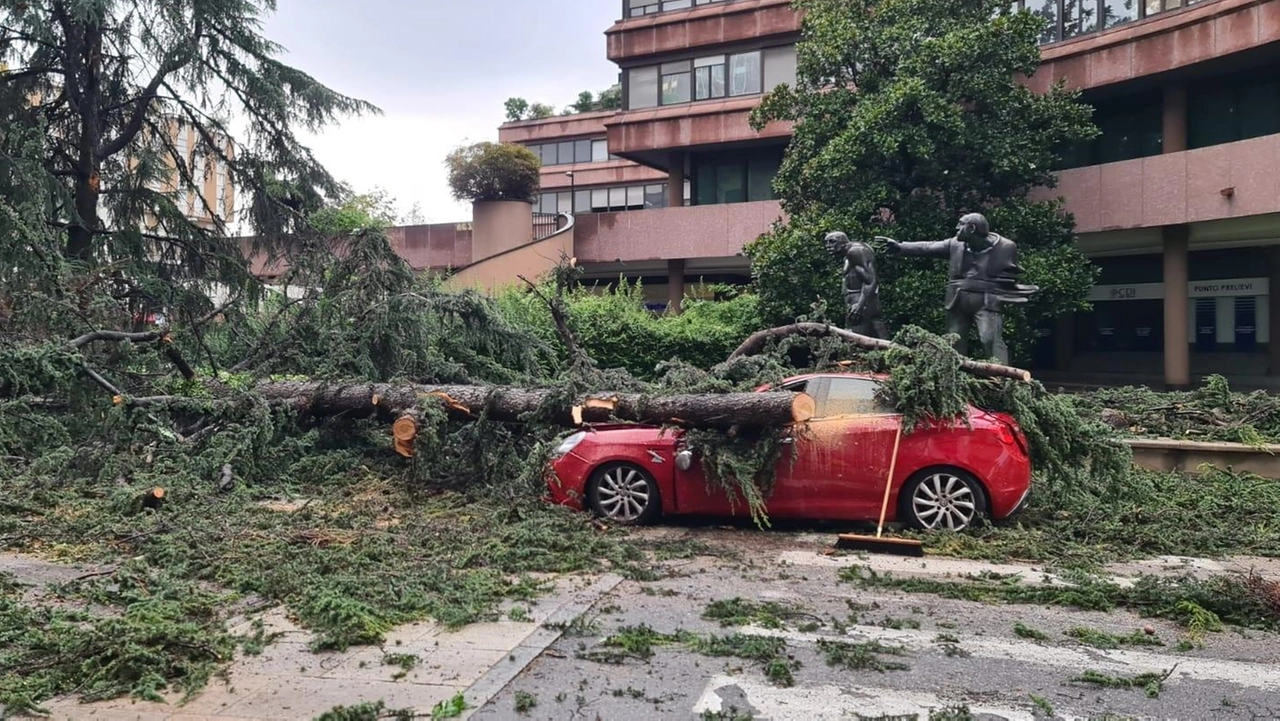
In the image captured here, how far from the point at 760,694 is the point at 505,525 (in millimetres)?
3751

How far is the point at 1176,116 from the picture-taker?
2011cm

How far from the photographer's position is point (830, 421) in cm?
779

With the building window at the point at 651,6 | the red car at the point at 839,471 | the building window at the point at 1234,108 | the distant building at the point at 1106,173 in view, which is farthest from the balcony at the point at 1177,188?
the red car at the point at 839,471

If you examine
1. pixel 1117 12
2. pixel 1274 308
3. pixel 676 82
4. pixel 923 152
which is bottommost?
pixel 1274 308

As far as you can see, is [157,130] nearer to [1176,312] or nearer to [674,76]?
[674,76]

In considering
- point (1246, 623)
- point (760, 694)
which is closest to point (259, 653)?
point (760, 694)

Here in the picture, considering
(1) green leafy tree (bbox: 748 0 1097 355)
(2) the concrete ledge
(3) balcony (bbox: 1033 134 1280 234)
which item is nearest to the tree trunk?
(2) the concrete ledge

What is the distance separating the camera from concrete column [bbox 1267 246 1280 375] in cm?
2219

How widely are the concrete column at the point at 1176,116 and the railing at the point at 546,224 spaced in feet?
53.5

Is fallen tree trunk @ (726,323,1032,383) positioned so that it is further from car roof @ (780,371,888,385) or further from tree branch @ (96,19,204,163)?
tree branch @ (96,19,204,163)

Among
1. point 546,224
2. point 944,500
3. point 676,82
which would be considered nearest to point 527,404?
point 944,500

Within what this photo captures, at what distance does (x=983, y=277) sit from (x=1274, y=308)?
14.8m

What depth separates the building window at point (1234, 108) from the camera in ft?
64.3

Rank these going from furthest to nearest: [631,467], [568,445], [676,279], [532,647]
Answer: [676,279]
[568,445]
[631,467]
[532,647]
